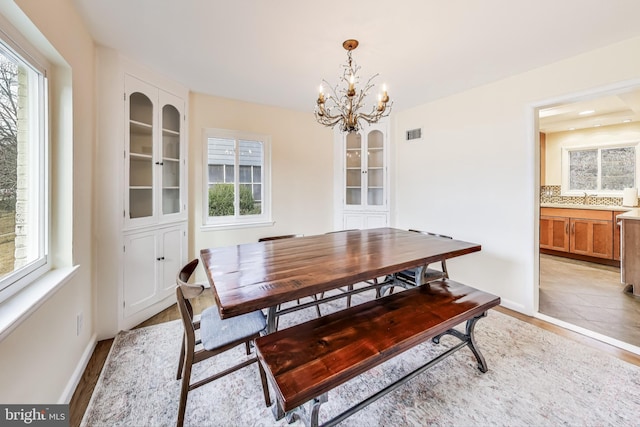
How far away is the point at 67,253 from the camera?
1.73 metres

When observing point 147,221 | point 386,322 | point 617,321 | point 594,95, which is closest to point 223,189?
point 147,221

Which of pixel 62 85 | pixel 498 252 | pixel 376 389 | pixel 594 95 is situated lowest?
pixel 376 389

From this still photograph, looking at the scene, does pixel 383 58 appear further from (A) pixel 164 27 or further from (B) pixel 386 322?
(B) pixel 386 322

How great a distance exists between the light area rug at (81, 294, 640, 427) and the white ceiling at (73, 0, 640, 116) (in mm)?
2573

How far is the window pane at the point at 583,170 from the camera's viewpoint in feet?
15.6

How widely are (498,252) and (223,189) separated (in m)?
3.58

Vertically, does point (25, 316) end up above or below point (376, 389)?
above

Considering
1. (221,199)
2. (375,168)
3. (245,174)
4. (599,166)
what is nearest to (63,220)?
(221,199)

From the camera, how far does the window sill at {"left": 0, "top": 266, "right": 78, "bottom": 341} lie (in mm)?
1055

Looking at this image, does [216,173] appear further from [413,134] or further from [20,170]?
[413,134]

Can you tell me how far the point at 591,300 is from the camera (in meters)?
3.02

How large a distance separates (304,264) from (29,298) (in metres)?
1.44

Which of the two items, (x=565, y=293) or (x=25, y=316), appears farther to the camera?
(x=565, y=293)

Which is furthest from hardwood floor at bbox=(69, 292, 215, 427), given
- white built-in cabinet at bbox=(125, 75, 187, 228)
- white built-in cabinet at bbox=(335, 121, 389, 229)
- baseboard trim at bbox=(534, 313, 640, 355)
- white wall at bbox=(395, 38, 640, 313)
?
baseboard trim at bbox=(534, 313, 640, 355)
